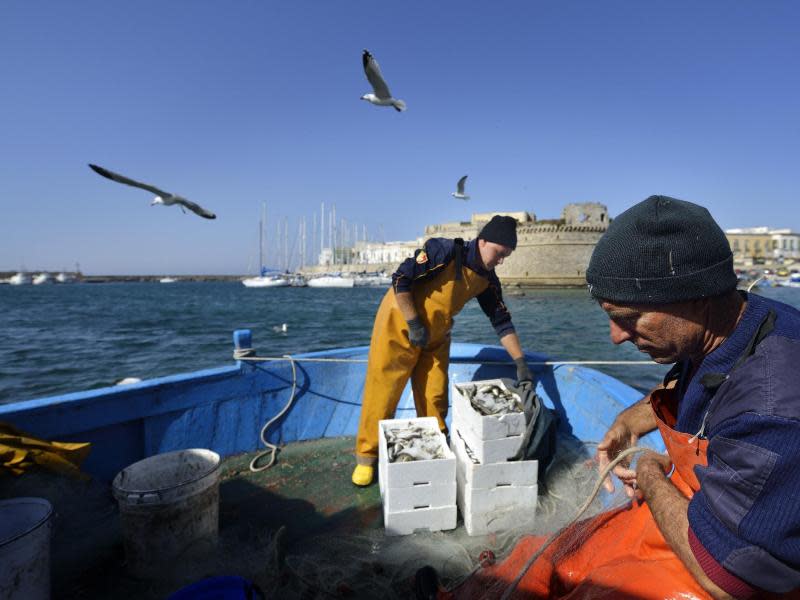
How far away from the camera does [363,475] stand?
3379 mm

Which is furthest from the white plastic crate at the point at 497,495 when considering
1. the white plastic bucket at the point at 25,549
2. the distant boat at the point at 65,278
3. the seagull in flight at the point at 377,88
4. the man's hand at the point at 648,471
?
the distant boat at the point at 65,278

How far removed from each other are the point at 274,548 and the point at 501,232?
257cm

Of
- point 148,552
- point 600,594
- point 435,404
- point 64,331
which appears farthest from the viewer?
point 64,331

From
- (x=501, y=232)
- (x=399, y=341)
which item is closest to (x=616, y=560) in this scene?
(x=399, y=341)

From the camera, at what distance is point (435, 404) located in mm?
3590

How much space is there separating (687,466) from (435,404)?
2349 millimetres

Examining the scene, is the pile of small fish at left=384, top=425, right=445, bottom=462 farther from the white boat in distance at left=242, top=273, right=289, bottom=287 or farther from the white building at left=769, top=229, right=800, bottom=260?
the white building at left=769, top=229, right=800, bottom=260

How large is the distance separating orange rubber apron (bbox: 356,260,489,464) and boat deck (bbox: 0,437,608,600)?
602mm

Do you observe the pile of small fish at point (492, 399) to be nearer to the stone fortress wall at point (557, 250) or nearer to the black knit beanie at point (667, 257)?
the black knit beanie at point (667, 257)

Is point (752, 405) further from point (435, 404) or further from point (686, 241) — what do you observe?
point (435, 404)

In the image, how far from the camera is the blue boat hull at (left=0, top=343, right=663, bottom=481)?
9.83 ft

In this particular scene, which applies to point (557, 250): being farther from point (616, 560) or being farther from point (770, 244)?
point (770, 244)

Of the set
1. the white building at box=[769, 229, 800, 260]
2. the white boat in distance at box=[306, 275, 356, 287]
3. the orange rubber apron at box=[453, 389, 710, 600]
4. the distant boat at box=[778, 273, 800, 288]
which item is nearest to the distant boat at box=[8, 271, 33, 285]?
the white boat in distance at box=[306, 275, 356, 287]

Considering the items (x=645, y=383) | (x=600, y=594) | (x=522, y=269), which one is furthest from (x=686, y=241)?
(x=522, y=269)
